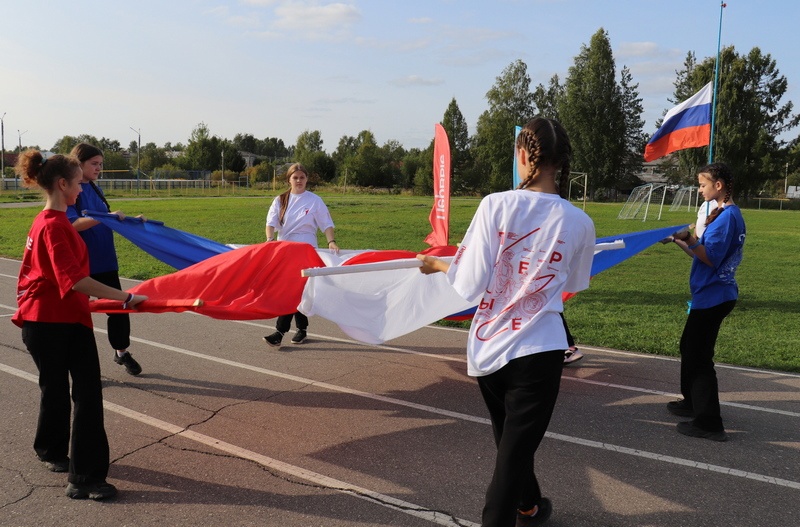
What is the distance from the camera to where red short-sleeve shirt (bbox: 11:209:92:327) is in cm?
360

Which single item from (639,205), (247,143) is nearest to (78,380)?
(639,205)

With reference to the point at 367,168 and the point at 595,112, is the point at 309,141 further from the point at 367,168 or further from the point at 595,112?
the point at 595,112

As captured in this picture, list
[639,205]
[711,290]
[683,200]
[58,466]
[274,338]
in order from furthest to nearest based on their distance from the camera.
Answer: [683,200], [639,205], [274,338], [711,290], [58,466]

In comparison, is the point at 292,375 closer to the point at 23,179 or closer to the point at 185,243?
the point at 185,243

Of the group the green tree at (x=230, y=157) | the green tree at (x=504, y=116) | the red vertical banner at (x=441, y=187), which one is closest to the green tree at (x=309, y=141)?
the green tree at (x=230, y=157)

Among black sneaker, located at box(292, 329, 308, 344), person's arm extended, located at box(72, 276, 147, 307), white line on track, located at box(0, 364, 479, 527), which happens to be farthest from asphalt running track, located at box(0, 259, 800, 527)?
person's arm extended, located at box(72, 276, 147, 307)

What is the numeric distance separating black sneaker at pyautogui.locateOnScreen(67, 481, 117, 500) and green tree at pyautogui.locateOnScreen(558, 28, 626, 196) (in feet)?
227

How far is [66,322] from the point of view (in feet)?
12.4

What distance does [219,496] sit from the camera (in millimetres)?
3840

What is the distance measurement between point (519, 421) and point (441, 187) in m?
5.75

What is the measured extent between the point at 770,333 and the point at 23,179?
860 cm

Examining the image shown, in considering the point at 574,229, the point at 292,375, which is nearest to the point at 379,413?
the point at 292,375

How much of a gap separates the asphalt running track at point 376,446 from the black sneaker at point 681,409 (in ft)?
0.35

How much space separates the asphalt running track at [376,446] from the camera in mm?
3688
